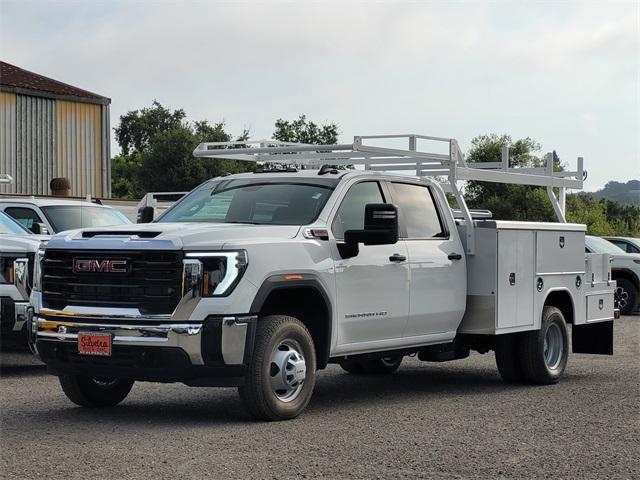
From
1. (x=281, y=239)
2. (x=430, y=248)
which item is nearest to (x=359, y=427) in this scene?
(x=281, y=239)

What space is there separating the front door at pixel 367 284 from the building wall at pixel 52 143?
23.5 m

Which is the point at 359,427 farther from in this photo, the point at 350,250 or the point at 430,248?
the point at 430,248

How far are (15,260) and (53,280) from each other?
315cm

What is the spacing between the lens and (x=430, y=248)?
1040 centimetres

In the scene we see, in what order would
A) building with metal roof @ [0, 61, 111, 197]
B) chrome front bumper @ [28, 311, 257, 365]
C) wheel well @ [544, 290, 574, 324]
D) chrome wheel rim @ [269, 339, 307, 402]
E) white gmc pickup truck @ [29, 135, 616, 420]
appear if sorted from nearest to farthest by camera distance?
chrome front bumper @ [28, 311, 257, 365], white gmc pickup truck @ [29, 135, 616, 420], chrome wheel rim @ [269, 339, 307, 402], wheel well @ [544, 290, 574, 324], building with metal roof @ [0, 61, 111, 197]

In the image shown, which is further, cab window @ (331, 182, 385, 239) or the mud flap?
the mud flap

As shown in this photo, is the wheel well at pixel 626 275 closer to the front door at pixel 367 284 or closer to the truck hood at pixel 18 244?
the front door at pixel 367 284

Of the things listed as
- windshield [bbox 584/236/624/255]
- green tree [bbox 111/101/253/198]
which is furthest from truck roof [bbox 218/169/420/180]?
green tree [bbox 111/101/253/198]

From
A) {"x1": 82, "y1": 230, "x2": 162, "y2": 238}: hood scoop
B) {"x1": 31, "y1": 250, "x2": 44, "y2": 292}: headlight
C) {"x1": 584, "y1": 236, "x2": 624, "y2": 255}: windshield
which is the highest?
{"x1": 82, "y1": 230, "x2": 162, "y2": 238}: hood scoop

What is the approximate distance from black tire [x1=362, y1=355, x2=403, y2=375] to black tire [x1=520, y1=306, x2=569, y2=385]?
1482mm

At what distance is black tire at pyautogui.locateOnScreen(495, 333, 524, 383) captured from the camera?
1146cm

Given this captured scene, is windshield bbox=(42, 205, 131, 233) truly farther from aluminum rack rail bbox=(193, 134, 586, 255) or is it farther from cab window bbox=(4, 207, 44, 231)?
aluminum rack rail bbox=(193, 134, 586, 255)

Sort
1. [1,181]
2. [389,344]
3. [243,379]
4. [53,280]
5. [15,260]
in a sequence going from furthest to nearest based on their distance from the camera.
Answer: [1,181] < [15,260] < [389,344] < [53,280] < [243,379]

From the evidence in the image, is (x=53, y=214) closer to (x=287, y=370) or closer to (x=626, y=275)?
(x=287, y=370)
